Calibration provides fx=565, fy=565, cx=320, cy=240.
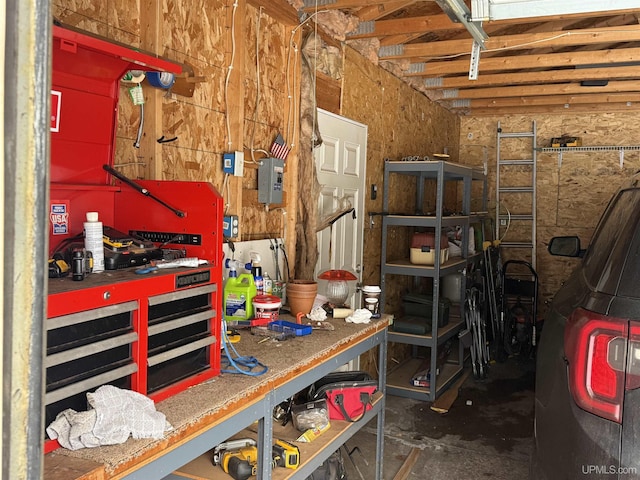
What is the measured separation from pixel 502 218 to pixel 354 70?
3.73 m

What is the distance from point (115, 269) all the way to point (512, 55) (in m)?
4.42

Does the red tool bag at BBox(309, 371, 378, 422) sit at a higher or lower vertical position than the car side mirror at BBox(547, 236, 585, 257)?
lower

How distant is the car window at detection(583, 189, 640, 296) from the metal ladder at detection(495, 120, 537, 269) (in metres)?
5.09

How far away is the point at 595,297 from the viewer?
1.67 meters

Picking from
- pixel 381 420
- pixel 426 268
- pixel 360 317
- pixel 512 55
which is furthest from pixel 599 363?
pixel 512 55

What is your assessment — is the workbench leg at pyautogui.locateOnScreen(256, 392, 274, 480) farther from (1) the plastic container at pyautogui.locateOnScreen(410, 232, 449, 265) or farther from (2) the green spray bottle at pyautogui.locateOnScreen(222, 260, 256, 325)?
(1) the plastic container at pyautogui.locateOnScreen(410, 232, 449, 265)

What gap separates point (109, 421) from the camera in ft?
4.42

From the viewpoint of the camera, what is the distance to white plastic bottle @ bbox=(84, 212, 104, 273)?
1640 mm

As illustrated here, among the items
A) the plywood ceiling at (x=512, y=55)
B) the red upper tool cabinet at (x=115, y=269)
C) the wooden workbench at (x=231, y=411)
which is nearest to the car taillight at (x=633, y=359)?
the wooden workbench at (x=231, y=411)

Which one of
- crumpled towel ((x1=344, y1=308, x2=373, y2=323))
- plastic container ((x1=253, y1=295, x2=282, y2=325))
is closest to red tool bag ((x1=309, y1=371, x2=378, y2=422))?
crumpled towel ((x1=344, y1=308, x2=373, y2=323))

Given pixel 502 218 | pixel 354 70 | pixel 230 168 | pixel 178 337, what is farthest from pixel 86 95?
pixel 502 218

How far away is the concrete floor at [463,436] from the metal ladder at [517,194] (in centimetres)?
239

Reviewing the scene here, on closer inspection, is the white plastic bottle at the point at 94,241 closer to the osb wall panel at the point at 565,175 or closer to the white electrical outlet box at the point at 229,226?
the white electrical outlet box at the point at 229,226

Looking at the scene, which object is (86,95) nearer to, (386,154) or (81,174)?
(81,174)
